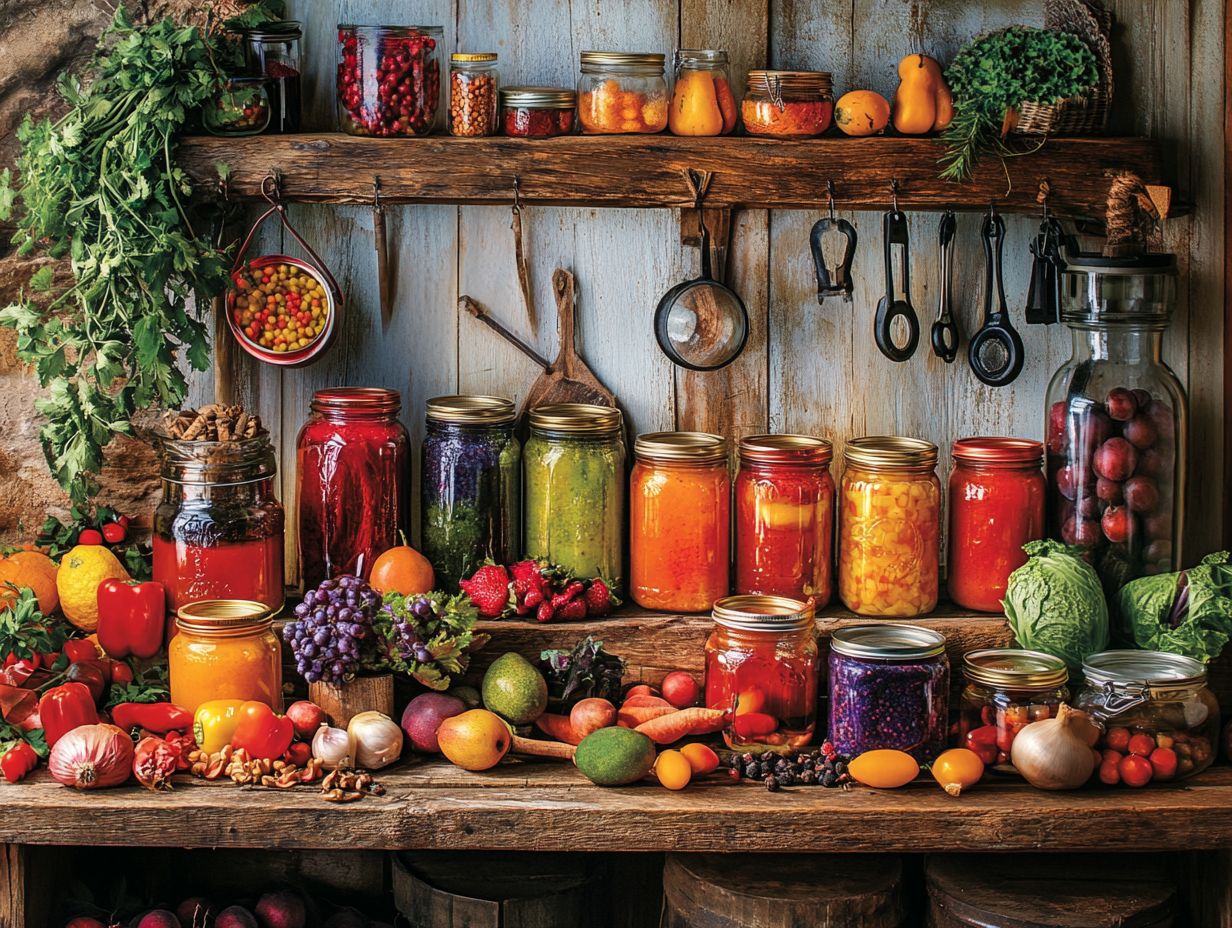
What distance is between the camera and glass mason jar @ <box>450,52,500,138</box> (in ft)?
7.80

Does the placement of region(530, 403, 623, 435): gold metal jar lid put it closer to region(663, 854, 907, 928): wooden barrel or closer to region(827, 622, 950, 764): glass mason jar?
region(827, 622, 950, 764): glass mason jar

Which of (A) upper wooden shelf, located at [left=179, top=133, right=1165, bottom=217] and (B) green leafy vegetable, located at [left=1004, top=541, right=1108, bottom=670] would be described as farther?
(A) upper wooden shelf, located at [left=179, top=133, right=1165, bottom=217]

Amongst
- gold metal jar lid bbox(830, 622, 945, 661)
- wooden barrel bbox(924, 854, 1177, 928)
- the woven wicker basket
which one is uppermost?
the woven wicker basket

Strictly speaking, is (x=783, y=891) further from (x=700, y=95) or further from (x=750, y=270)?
(x=700, y=95)

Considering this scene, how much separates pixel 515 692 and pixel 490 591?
21cm

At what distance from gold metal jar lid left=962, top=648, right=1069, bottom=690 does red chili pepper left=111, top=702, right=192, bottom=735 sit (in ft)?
4.09

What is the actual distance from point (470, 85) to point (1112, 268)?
1.13 meters

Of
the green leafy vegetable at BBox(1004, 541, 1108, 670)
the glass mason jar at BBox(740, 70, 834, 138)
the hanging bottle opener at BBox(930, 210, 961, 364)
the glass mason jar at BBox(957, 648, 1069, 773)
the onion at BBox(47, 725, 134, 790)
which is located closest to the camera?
the onion at BBox(47, 725, 134, 790)

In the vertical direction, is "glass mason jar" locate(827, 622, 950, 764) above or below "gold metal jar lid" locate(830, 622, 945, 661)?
below

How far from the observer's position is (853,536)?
2.43m

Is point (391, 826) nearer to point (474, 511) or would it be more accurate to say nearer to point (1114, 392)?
point (474, 511)

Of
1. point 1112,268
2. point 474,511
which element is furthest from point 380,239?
point 1112,268

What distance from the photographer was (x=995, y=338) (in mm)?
2498

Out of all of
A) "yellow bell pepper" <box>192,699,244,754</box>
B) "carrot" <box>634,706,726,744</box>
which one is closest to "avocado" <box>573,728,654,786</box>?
"carrot" <box>634,706,726,744</box>
